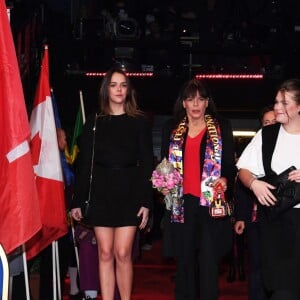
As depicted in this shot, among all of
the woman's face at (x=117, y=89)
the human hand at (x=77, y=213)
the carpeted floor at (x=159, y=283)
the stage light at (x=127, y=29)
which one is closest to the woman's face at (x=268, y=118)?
the woman's face at (x=117, y=89)

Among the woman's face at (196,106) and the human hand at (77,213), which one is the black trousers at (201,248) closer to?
the woman's face at (196,106)

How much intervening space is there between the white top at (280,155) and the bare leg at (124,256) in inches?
48.0

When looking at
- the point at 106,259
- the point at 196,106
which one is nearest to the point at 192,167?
the point at 196,106

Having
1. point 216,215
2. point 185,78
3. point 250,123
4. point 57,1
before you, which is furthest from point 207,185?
point 250,123

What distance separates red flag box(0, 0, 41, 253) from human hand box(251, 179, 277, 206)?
4.87 ft

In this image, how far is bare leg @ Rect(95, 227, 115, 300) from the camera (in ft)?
20.7

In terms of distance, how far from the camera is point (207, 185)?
20.0 ft

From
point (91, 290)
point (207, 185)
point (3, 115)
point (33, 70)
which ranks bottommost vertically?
point (91, 290)

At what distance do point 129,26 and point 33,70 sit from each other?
3.62 m

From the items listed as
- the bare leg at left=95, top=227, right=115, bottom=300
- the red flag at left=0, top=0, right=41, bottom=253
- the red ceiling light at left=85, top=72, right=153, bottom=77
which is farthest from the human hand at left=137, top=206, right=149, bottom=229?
the red ceiling light at left=85, top=72, right=153, bottom=77

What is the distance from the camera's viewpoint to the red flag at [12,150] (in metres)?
4.61

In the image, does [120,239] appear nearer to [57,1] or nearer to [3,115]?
[3,115]

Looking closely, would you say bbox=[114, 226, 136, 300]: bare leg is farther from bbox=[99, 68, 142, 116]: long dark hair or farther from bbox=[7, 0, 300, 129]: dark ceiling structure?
bbox=[7, 0, 300, 129]: dark ceiling structure

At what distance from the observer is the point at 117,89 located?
254 inches
